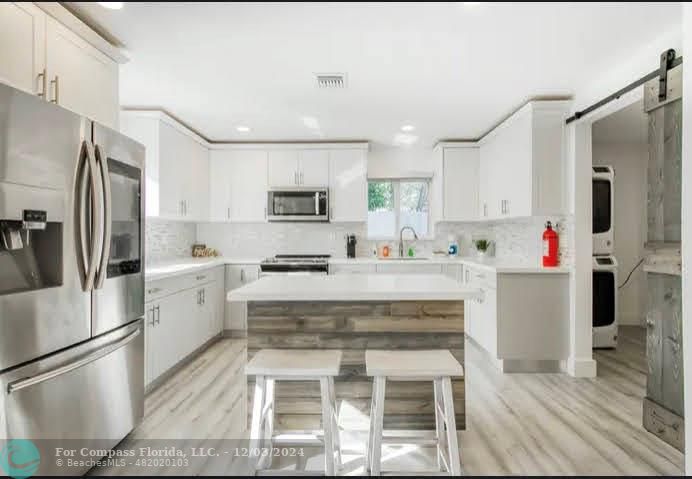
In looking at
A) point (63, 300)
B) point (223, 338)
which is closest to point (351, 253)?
point (223, 338)

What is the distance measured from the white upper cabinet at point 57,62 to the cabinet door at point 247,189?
91.3 inches

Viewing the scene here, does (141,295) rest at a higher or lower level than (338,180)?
lower

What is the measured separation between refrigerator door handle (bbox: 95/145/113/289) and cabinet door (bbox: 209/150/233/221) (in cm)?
289

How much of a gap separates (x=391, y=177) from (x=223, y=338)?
2.82 m

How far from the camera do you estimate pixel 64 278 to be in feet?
5.61

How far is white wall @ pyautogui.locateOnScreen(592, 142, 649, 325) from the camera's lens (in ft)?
16.8

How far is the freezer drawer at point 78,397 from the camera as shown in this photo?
150cm

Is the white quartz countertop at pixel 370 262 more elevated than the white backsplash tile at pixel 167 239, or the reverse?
the white backsplash tile at pixel 167 239

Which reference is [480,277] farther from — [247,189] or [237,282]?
[247,189]

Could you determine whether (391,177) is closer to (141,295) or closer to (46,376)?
(141,295)

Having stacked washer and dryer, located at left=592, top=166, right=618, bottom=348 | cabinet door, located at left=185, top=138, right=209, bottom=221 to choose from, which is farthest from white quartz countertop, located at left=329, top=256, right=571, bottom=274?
cabinet door, located at left=185, top=138, right=209, bottom=221

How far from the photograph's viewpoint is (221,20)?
6.95 feet

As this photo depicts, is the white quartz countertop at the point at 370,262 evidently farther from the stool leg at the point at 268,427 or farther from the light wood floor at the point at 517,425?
the stool leg at the point at 268,427

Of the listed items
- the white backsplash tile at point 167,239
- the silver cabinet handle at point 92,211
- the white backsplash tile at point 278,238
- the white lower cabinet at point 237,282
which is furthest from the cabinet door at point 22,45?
the white backsplash tile at point 278,238
